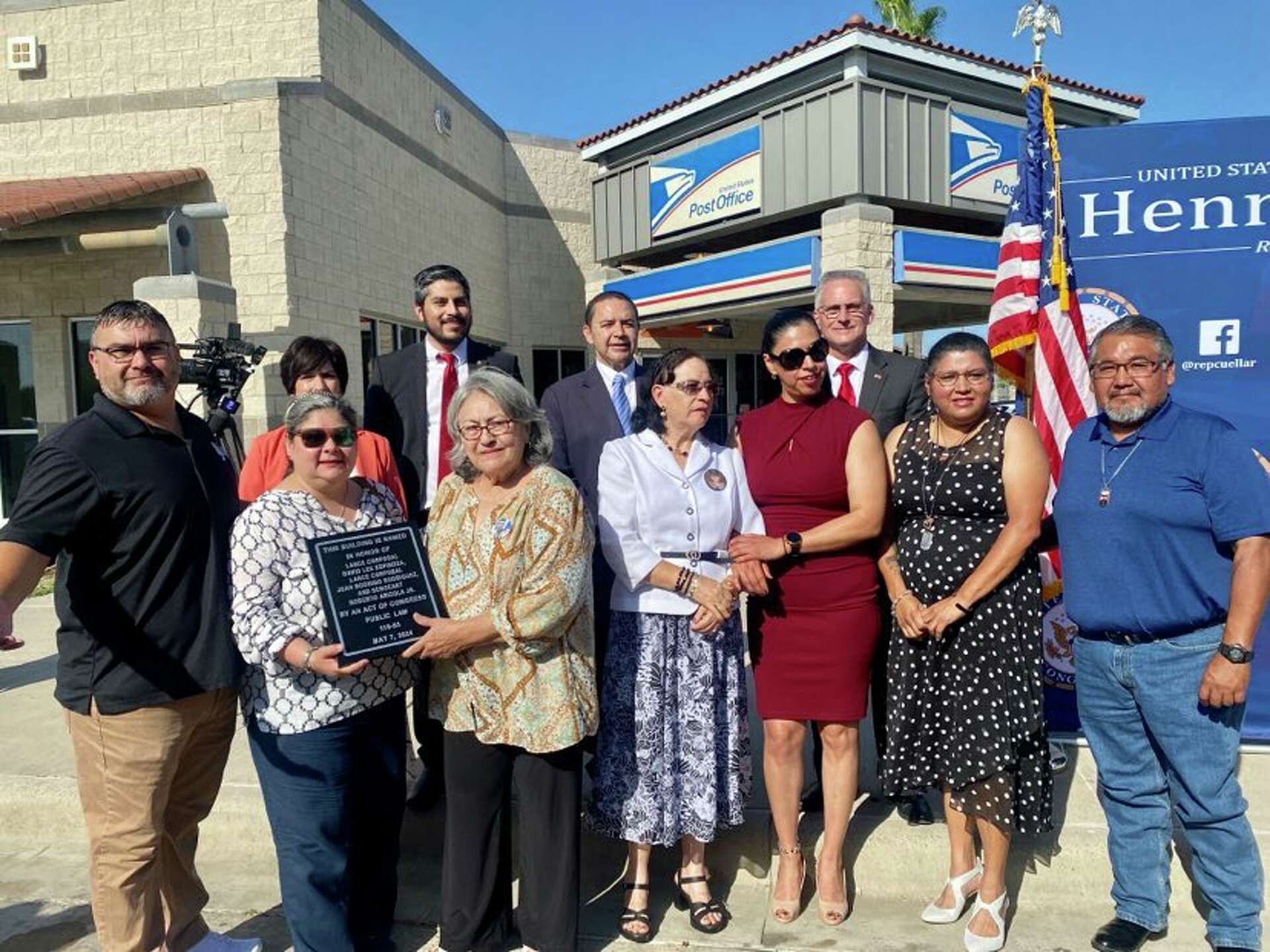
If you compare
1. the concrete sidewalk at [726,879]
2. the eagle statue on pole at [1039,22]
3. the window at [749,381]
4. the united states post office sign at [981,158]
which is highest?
the united states post office sign at [981,158]

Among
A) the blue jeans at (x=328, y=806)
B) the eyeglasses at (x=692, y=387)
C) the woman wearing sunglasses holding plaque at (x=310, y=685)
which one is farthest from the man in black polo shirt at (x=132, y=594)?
the eyeglasses at (x=692, y=387)

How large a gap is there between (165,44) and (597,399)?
9.96 metres

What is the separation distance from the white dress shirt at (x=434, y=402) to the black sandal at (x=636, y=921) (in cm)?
166

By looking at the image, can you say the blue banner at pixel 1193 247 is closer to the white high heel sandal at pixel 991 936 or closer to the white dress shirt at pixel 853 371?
the white dress shirt at pixel 853 371

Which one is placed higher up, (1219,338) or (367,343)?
(367,343)

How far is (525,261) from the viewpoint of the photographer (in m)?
17.3

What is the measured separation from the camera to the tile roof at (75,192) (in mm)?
8711

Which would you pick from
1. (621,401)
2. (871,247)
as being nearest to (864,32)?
(871,247)

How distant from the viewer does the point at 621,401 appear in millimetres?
3539

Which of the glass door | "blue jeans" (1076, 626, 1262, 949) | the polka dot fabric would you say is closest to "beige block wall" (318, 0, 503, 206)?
the glass door

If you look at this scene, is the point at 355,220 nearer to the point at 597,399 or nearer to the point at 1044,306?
the point at 597,399

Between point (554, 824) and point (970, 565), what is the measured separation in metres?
1.55

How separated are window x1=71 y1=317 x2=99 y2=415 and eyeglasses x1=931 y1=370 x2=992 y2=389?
1074cm

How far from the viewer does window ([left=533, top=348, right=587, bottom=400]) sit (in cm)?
1764
